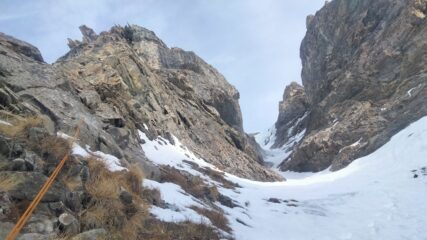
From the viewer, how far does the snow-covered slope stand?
12.5 meters

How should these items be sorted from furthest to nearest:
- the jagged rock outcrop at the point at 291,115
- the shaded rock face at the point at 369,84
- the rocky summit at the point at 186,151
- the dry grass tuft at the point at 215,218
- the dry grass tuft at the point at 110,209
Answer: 1. the jagged rock outcrop at the point at 291,115
2. the shaded rock face at the point at 369,84
3. the dry grass tuft at the point at 215,218
4. the rocky summit at the point at 186,151
5. the dry grass tuft at the point at 110,209

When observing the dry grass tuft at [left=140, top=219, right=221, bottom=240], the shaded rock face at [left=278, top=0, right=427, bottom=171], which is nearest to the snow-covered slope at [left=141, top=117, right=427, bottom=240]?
the dry grass tuft at [left=140, top=219, right=221, bottom=240]

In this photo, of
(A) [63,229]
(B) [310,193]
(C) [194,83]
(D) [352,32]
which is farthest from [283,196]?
(D) [352,32]

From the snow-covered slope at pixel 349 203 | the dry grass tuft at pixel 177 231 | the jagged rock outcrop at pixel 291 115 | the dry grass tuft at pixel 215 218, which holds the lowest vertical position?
the dry grass tuft at pixel 177 231

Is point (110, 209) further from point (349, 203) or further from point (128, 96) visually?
point (128, 96)

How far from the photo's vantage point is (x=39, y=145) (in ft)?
25.5

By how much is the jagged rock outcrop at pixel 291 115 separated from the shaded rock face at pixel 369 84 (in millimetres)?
23120

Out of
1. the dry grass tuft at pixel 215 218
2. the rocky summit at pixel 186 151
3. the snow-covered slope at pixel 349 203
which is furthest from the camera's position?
the snow-covered slope at pixel 349 203

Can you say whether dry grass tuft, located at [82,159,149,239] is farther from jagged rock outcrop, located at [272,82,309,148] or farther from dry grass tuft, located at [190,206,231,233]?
jagged rock outcrop, located at [272,82,309,148]

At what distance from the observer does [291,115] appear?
102125 mm

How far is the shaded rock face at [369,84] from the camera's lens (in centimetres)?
3562

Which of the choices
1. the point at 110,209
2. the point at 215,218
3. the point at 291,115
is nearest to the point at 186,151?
the point at 215,218

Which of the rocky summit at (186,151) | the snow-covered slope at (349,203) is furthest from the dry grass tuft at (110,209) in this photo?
the snow-covered slope at (349,203)

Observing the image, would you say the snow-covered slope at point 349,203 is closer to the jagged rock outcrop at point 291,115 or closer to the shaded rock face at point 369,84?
the shaded rock face at point 369,84
